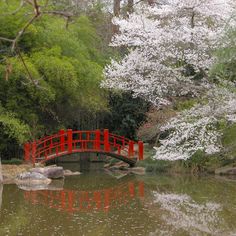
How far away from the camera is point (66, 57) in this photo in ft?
61.0

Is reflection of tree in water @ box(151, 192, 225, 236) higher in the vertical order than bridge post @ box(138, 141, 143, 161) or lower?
lower

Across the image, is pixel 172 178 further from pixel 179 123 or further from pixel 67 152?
pixel 67 152

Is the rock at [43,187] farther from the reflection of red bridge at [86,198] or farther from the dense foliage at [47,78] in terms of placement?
the dense foliage at [47,78]

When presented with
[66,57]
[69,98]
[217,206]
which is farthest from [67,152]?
[217,206]

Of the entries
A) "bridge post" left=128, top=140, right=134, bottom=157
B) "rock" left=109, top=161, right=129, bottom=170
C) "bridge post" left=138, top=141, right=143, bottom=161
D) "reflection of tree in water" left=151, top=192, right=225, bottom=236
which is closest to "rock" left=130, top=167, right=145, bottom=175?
"bridge post" left=138, top=141, right=143, bottom=161

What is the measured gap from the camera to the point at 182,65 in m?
16.4

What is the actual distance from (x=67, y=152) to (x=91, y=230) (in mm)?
10444

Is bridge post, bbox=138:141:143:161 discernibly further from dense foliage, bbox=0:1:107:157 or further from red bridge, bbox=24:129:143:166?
dense foliage, bbox=0:1:107:157

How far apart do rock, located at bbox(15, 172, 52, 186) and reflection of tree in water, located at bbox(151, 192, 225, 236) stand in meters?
4.20

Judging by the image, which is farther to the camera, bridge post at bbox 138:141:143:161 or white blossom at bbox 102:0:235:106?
bridge post at bbox 138:141:143:161

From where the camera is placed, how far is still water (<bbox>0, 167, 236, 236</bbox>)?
8789 mm

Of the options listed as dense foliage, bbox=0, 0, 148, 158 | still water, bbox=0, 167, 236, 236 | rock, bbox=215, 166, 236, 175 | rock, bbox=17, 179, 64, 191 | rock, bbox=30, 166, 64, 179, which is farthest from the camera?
rock, bbox=215, 166, 236, 175

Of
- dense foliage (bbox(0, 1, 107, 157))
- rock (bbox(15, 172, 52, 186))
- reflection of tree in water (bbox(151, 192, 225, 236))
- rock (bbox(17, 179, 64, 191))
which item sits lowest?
reflection of tree in water (bbox(151, 192, 225, 236))

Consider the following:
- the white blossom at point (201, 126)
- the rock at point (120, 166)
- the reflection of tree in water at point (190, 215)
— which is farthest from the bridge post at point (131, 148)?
the reflection of tree in water at point (190, 215)
